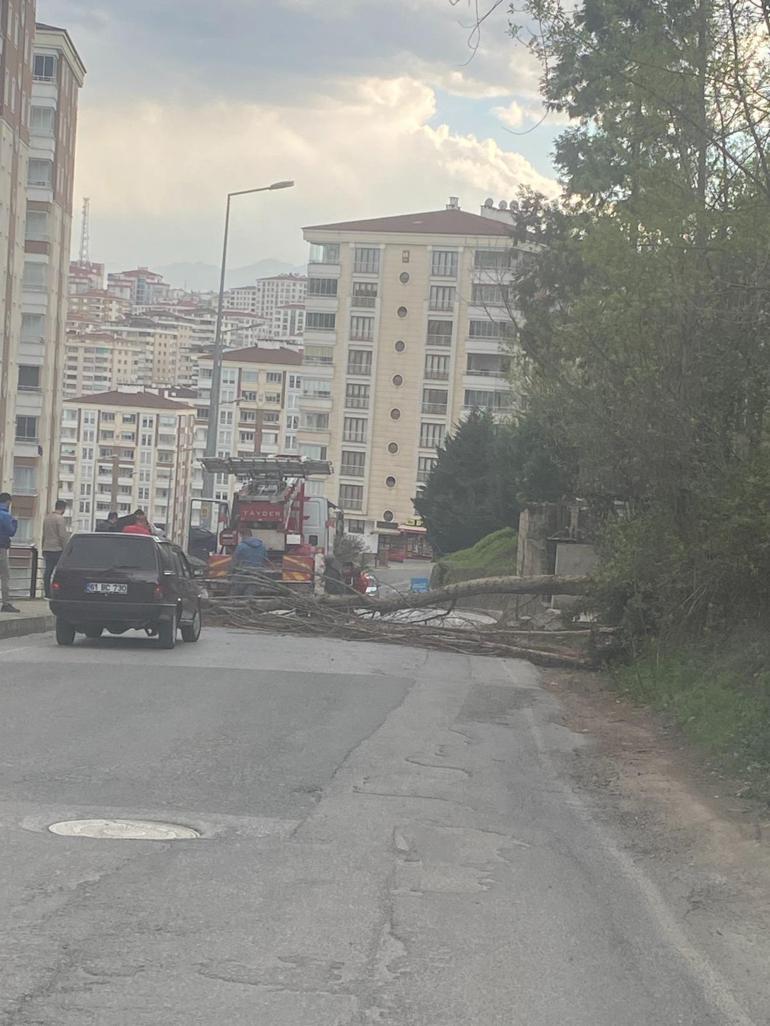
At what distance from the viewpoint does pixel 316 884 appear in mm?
7000

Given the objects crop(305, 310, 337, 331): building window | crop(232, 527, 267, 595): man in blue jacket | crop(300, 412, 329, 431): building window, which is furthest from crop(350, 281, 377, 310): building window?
crop(232, 527, 267, 595): man in blue jacket

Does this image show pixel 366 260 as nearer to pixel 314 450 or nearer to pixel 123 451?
pixel 314 450

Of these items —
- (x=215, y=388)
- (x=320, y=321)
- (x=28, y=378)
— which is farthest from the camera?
(x=320, y=321)

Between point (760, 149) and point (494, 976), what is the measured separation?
10.1 meters

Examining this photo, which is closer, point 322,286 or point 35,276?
point 35,276

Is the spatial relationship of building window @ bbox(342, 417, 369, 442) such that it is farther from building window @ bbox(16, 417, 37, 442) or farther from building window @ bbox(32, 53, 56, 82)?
building window @ bbox(32, 53, 56, 82)

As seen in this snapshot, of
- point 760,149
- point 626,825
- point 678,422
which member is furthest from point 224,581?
point 626,825

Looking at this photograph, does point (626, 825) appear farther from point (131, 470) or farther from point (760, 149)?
point (131, 470)

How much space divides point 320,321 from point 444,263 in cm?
1040

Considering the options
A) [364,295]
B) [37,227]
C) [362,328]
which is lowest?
[362,328]

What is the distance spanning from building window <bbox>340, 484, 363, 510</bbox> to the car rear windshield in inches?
3325

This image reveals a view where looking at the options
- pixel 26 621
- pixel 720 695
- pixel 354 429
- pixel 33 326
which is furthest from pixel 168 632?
pixel 354 429

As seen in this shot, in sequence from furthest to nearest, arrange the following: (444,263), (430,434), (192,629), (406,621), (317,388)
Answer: (317,388) → (430,434) → (444,263) → (406,621) → (192,629)

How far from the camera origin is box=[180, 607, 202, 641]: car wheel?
70.8 feet
